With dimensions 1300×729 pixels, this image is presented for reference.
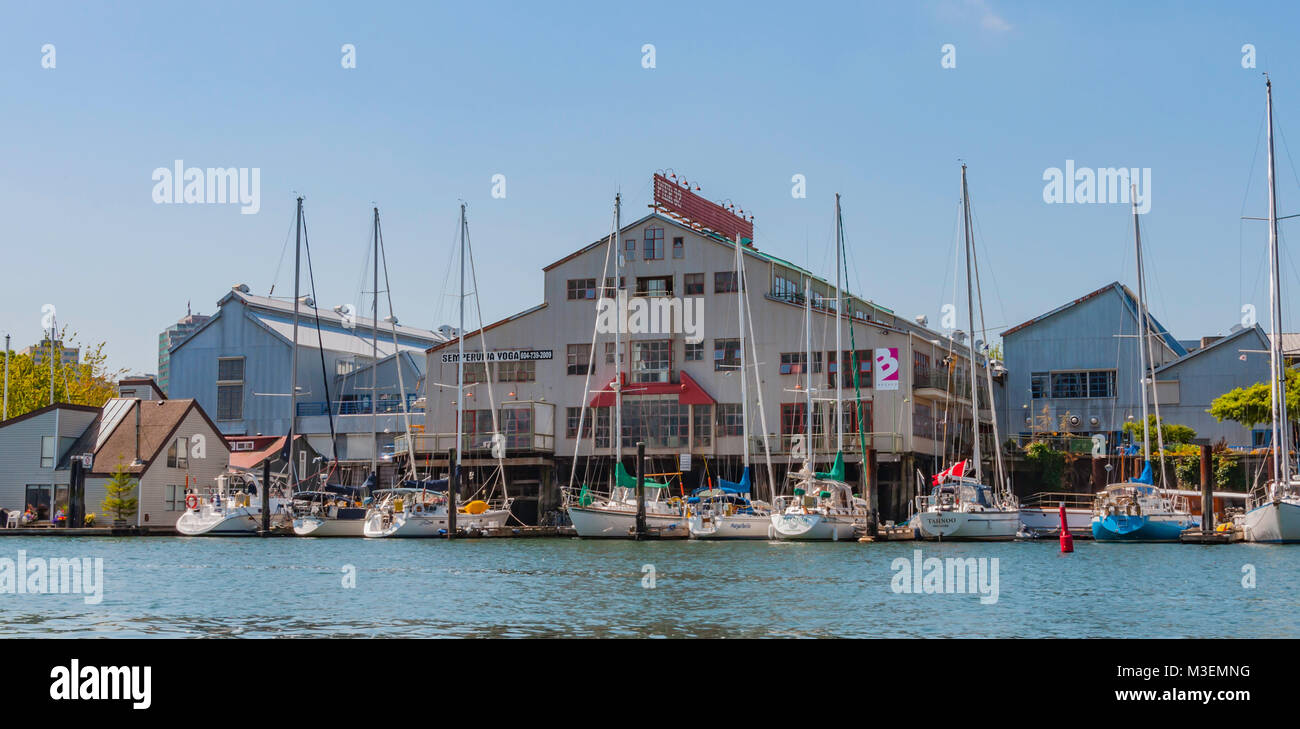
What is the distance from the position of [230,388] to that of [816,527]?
166ft

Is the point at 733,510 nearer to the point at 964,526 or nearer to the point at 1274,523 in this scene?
the point at 964,526

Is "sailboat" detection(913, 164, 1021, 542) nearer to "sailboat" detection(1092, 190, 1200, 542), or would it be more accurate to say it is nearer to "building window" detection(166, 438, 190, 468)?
"sailboat" detection(1092, 190, 1200, 542)

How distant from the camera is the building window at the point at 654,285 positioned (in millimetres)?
71188

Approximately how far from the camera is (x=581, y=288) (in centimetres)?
7225

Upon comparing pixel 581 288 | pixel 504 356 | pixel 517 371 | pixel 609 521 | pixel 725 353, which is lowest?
pixel 609 521

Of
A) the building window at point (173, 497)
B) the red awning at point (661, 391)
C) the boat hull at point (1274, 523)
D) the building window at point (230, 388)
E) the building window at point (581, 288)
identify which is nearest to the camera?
the boat hull at point (1274, 523)

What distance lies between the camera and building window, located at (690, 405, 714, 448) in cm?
7012

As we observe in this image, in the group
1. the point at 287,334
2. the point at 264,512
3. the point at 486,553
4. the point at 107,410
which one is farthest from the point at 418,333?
the point at 486,553

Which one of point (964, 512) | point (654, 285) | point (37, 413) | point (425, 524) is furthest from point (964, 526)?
point (37, 413)

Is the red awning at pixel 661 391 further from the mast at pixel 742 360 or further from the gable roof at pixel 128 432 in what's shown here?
the gable roof at pixel 128 432

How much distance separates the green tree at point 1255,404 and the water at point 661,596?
14.8 meters

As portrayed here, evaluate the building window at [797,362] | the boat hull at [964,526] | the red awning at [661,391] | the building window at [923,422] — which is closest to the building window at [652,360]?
the red awning at [661,391]

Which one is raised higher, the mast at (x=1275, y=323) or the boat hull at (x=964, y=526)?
the mast at (x=1275, y=323)
